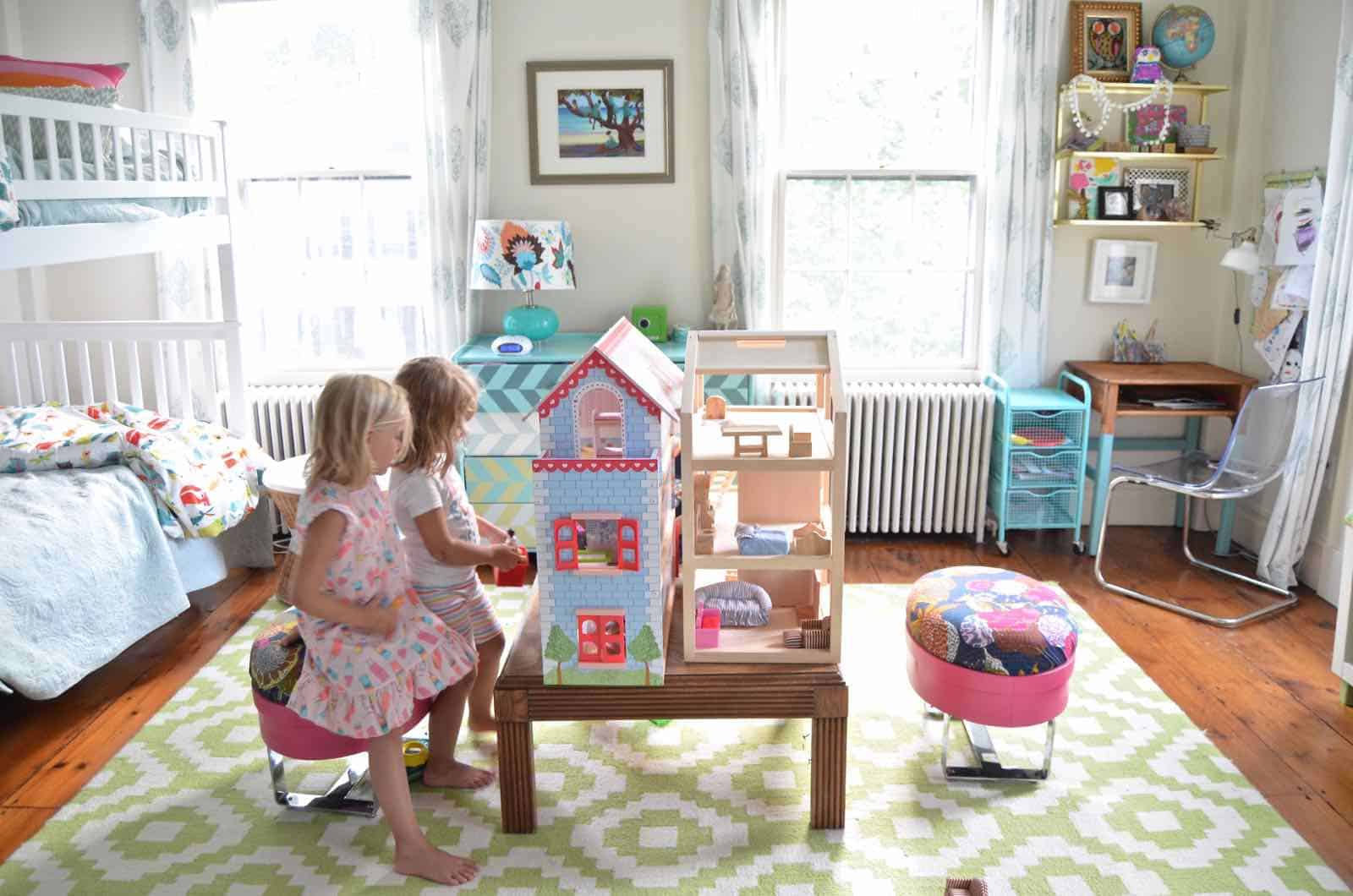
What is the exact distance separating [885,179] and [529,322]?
4.87 feet

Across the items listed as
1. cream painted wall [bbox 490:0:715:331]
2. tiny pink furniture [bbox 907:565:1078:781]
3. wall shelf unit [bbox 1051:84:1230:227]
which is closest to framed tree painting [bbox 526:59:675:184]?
cream painted wall [bbox 490:0:715:331]

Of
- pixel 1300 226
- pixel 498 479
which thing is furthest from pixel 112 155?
pixel 1300 226

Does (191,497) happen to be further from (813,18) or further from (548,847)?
(813,18)

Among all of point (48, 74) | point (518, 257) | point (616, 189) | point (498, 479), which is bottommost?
point (498, 479)

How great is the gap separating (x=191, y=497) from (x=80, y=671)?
673 mm

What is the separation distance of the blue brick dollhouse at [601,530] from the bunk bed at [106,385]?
4.44ft

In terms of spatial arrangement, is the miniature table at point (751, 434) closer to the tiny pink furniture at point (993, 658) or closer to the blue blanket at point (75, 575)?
the tiny pink furniture at point (993, 658)

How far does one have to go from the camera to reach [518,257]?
3863 millimetres

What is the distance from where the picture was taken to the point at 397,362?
4.36 m

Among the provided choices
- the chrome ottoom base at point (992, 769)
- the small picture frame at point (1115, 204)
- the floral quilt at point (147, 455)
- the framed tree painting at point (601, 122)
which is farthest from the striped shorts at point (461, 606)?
the small picture frame at point (1115, 204)

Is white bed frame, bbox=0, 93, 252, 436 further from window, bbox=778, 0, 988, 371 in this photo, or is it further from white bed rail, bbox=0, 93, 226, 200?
window, bbox=778, 0, 988, 371

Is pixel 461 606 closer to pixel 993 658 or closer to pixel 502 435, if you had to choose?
pixel 993 658

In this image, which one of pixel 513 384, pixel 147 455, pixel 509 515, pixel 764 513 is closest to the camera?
pixel 764 513

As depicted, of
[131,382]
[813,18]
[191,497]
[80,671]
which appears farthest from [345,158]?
[80,671]
